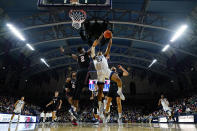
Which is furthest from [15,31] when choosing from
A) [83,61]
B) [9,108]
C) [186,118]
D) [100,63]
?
[186,118]

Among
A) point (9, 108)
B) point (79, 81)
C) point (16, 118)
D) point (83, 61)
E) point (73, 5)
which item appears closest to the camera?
point (79, 81)

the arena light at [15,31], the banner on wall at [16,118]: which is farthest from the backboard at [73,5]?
the banner on wall at [16,118]

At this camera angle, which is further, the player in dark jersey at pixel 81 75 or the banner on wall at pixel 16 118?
the banner on wall at pixel 16 118

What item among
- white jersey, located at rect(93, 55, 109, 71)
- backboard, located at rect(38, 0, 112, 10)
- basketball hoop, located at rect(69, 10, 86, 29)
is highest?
basketball hoop, located at rect(69, 10, 86, 29)

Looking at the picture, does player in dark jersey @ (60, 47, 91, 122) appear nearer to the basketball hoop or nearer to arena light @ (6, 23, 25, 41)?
the basketball hoop

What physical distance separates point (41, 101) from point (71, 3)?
26728 millimetres

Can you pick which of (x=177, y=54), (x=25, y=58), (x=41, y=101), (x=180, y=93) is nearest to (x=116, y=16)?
(x=177, y=54)

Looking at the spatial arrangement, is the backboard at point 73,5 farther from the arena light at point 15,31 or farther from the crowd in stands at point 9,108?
the crowd in stands at point 9,108

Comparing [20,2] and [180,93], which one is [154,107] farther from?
[20,2]

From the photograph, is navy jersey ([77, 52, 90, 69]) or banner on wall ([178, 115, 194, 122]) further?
banner on wall ([178, 115, 194, 122])

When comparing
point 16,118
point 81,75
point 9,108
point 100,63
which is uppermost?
point 100,63

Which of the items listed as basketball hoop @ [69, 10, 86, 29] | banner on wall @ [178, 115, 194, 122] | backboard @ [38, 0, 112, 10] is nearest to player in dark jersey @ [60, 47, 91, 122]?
backboard @ [38, 0, 112, 10]

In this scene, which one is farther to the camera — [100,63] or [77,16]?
[77,16]

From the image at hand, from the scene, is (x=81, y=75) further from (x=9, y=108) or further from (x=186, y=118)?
(x=9, y=108)
